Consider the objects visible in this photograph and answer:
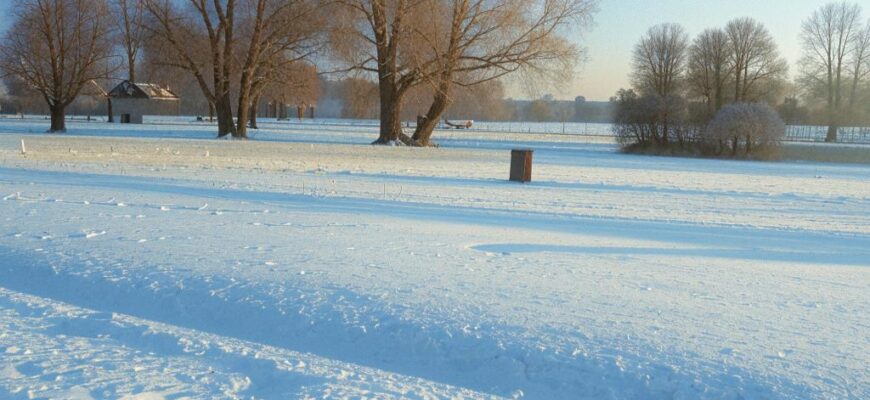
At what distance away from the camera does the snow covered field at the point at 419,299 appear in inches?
228

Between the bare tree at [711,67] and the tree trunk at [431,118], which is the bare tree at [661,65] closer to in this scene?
the bare tree at [711,67]

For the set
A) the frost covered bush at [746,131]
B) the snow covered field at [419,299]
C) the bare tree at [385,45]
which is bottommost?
the snow covered field at [419,299]

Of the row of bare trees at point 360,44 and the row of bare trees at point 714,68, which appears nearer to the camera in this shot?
the row of bare trees at point 360,44

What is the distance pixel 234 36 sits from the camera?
1775 inches

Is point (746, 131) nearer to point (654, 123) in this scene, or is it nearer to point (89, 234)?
point (654, 123)

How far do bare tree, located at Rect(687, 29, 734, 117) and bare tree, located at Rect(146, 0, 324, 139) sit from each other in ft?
141

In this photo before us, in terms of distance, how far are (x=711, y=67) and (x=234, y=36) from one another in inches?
1911

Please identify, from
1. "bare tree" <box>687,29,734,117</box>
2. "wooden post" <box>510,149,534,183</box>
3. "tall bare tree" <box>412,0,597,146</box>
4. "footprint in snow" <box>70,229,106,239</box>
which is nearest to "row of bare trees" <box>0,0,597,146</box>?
"tall bare tree" <box>412,0,597,146</box>

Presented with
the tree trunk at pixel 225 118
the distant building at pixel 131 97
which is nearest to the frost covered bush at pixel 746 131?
the tree trunk at pixel 225 118

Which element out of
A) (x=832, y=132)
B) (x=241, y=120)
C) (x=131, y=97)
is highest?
(x=131, y=97)

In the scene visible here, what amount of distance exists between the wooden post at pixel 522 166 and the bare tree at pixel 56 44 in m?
43.5

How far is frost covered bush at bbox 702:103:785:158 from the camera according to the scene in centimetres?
4397

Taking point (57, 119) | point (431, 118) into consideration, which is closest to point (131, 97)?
point (57, 119)

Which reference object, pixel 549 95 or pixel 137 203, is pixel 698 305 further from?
pixel 549 95
